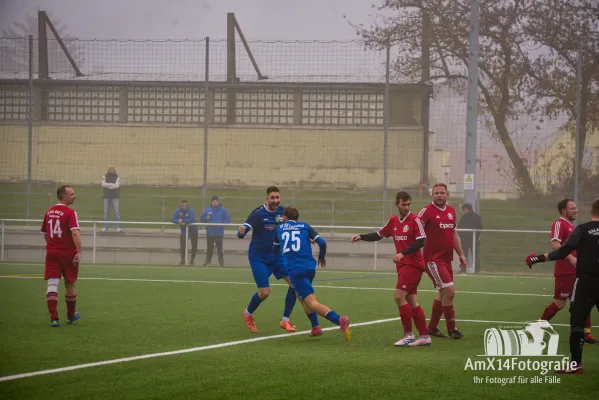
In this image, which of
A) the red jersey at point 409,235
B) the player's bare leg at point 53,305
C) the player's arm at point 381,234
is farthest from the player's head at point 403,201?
the player's bare leg at point 53,305

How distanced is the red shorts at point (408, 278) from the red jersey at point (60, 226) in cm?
473

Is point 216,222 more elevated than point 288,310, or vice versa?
point 216,222

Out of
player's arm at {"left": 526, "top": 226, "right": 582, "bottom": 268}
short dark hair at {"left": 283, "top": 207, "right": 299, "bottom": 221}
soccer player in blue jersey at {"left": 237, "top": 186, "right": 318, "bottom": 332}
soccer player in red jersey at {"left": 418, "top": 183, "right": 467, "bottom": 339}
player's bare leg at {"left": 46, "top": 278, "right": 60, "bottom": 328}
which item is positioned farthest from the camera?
soccer player in blue jersey at {"left": 237, "top": 186, "right": 318, "bottom": 332}

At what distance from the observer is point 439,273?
12.8 m

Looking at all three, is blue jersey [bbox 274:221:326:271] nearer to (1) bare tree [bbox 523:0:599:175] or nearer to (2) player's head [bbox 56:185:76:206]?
(2) player's head [bbox 56:185:76:206]

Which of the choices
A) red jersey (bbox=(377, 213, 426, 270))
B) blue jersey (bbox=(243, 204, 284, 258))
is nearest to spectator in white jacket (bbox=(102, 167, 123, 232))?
blue jersey (bbox=(243, 204, 284, 258))

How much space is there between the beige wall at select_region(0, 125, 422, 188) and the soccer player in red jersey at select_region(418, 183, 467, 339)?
1684 cm

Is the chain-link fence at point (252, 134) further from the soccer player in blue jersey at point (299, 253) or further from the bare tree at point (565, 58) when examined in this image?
the soccer player in blue jersey at point (299, 253)

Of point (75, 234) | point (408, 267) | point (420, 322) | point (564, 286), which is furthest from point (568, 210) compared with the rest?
point (75, 234)

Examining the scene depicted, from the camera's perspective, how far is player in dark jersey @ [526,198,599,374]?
32.6ft

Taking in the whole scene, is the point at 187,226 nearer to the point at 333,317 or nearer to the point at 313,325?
the point at 313,325

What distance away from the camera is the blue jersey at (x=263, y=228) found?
14.0m

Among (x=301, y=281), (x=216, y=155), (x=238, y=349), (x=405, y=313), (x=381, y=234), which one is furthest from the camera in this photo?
(x=216, y=155)

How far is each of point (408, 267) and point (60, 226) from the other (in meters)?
5.06
